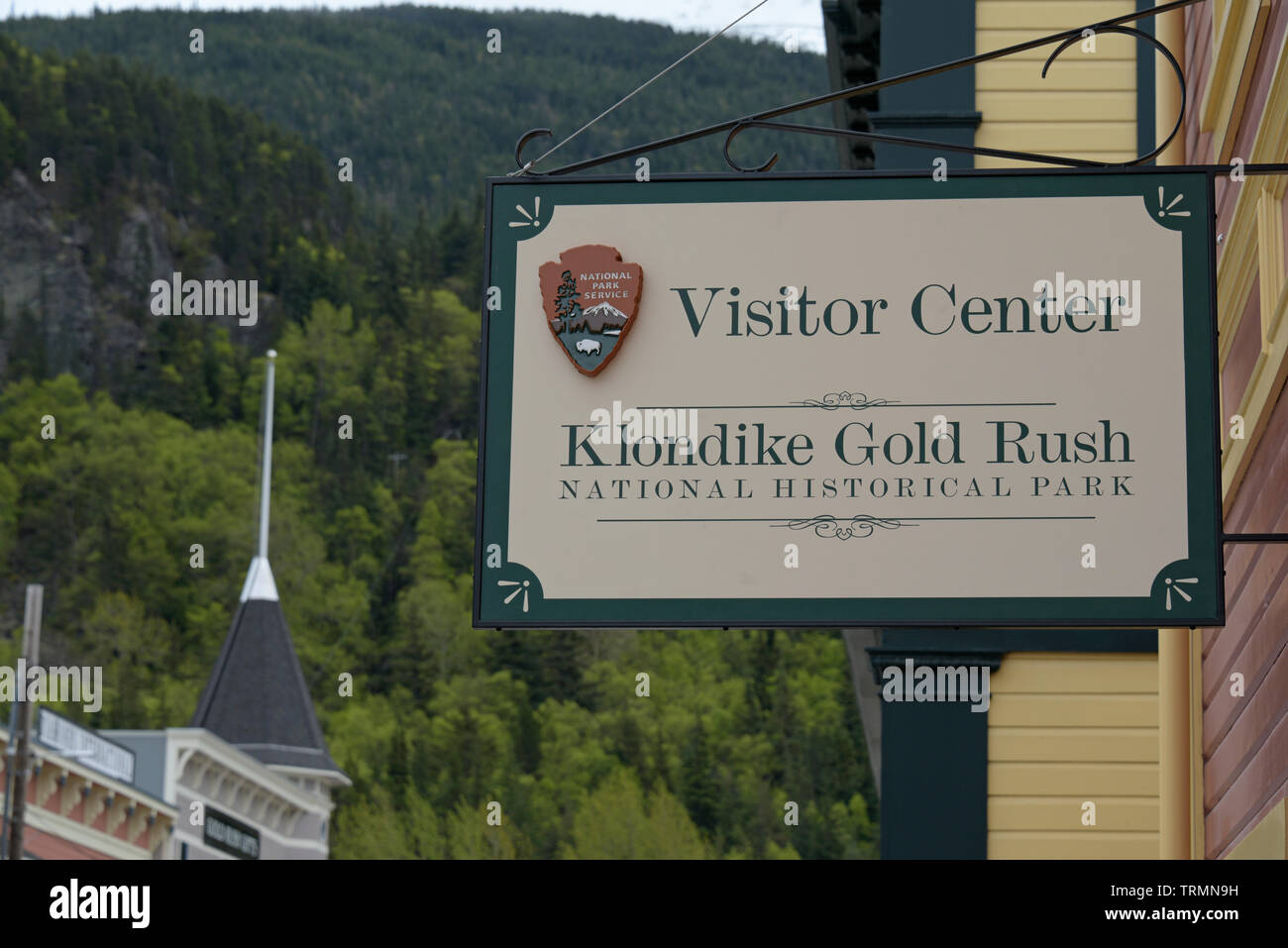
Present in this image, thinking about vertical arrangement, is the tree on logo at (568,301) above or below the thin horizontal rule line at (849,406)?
above

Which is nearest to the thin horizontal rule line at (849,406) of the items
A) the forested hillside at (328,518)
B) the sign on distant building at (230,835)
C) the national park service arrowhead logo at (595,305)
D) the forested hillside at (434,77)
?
the national park service arrowhead logo at (595,305)

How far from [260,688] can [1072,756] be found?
47.6 m

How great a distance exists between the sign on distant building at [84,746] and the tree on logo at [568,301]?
96.8 ft

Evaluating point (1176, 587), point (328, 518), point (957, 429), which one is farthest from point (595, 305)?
point (328, 518)

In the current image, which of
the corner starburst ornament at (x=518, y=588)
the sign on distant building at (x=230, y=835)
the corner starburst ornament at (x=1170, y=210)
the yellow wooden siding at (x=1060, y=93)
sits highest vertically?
the yellow wooden siding at (x=1060, y=93)

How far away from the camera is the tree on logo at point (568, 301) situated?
430 cm

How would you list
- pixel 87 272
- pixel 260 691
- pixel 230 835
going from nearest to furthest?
1. pixel 230 835
2. pixel 260 691
3. pixel 87 272

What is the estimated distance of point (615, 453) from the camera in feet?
13.8

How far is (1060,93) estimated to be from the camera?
27.9 ft

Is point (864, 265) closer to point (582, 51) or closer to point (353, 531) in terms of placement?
point (353, 531)

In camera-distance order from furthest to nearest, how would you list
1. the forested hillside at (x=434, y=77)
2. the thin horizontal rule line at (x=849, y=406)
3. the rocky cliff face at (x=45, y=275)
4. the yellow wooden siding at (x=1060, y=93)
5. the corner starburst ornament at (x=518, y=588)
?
the forested hillside at (x=434, y=77) < the rocky cliff face at (x=45, y=275) < the yellow wooden siding at (x=1060, y=93) < the corner starburst ornament at (x=518, y=588) < the thin horizontal rule line at (x=849, y=406)

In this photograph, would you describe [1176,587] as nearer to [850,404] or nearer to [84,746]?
[850,404]

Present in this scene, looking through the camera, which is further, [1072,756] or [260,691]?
[260,691]

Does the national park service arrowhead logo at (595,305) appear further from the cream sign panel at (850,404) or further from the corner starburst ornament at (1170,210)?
the corner starburst ornament at (1170,210)
